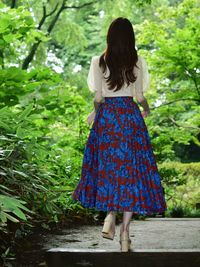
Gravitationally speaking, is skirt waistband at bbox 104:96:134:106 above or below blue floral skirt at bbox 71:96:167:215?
above

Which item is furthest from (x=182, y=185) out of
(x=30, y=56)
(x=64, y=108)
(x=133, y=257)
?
(x=133, y=257)

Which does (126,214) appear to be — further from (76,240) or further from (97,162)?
(76,240)

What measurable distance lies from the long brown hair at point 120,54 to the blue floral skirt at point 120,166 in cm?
14

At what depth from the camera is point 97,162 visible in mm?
4023

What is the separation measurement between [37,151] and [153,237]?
5.71 feet

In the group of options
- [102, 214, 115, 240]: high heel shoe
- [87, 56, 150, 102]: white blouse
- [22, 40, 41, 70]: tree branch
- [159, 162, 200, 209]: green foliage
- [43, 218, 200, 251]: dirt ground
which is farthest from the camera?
[22, 40, 41, 70]: tree branch

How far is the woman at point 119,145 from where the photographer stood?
3.85 m

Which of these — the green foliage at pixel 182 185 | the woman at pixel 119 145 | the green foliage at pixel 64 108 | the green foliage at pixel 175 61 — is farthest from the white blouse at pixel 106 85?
the green foliage at pixel 175 61

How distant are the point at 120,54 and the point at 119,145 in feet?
2.10

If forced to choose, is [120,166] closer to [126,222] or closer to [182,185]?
[126,222]

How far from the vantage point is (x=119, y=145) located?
154 inches

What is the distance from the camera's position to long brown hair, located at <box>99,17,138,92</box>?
12.8 feet

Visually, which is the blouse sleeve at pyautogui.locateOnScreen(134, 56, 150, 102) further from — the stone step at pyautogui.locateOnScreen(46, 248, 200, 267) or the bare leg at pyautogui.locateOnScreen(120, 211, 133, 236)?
the stone step at pyautogui.locateOnScreen(46, 248, 200, 267)

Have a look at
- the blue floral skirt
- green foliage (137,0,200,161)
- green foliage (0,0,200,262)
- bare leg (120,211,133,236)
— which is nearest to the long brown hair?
the blue floral skirt
